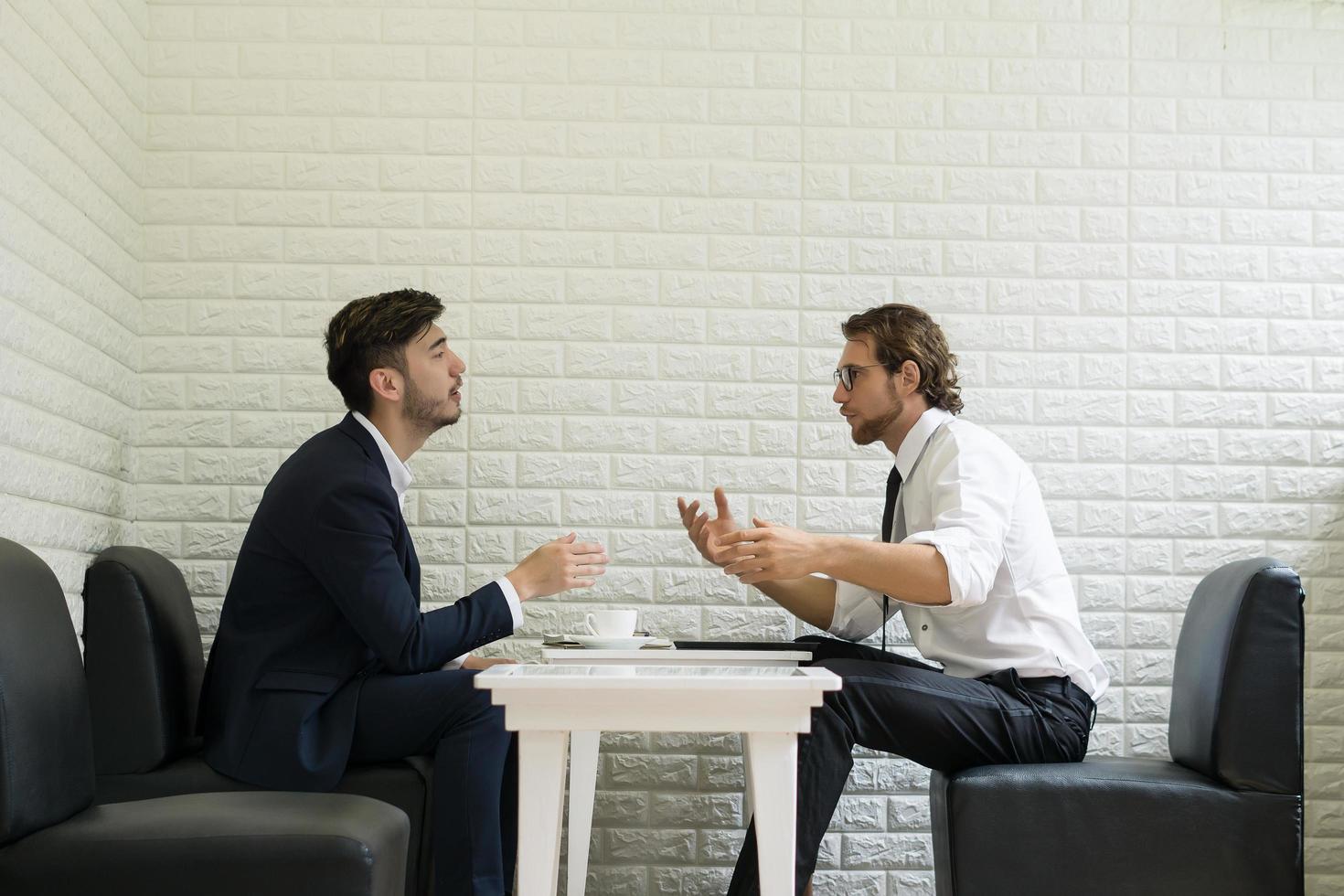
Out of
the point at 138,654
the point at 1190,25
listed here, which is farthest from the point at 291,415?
the point at 1190,25

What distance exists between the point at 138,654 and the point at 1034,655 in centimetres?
181

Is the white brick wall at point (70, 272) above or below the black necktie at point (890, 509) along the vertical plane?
above

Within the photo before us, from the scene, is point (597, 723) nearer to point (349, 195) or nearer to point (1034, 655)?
point (1034, 655)

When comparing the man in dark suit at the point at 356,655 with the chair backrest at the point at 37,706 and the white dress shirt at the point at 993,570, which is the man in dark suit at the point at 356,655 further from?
the white dress shirt at the point at 993,570

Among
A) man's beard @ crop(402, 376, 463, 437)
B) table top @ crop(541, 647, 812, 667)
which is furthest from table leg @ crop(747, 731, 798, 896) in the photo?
man's beard @ crop(402, 376, 463, 437)

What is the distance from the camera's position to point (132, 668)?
2465 mm

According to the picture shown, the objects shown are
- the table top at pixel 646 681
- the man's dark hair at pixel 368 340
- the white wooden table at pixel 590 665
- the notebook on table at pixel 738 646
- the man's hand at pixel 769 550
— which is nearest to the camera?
the table top at pixel 646 681

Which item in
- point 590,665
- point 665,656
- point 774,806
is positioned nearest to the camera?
point 774,806

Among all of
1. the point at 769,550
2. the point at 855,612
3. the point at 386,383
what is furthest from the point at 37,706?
the point at 855,612

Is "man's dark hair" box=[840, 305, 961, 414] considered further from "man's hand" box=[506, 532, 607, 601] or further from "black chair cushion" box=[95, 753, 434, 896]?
"black chair cushion" box=[95, 753, 434, 896]

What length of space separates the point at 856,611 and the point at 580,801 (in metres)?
0.80

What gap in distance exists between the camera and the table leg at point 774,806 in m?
1.81

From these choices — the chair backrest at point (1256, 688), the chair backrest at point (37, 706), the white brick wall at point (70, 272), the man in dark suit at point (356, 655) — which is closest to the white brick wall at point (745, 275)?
the white brick wall at point (70, 272)

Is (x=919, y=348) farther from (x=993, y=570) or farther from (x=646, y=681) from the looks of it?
(x=646, y=681)
